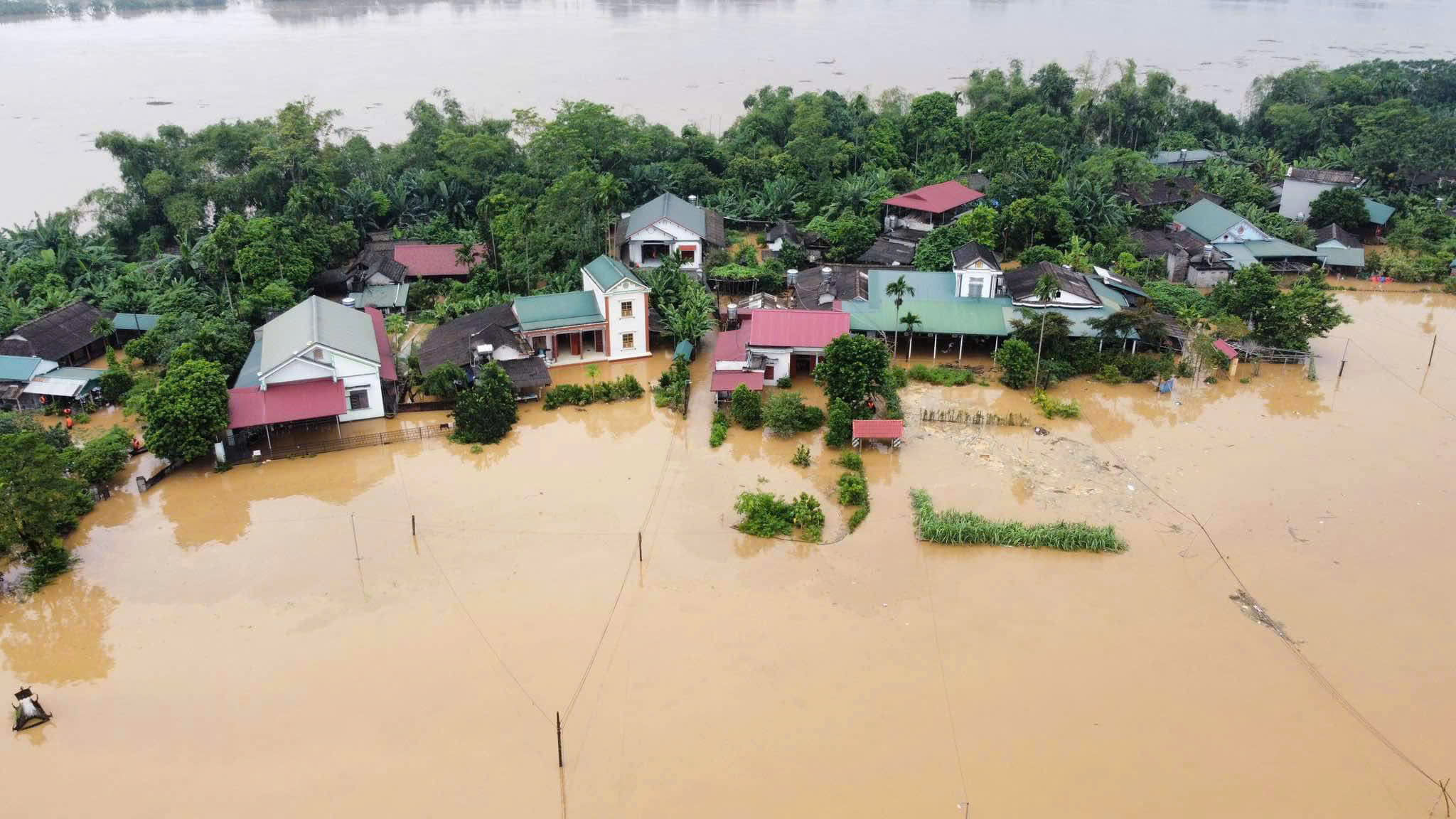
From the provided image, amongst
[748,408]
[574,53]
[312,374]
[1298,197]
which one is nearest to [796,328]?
[748,408]

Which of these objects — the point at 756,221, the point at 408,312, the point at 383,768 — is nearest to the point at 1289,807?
the point at 383,768

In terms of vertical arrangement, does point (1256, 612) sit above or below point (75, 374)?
below

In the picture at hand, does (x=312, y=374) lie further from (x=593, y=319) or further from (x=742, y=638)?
(x=742, y=638)

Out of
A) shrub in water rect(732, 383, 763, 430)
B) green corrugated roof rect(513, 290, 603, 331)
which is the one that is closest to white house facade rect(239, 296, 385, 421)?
green corrugated roof rect(513, 290, 603, 331)

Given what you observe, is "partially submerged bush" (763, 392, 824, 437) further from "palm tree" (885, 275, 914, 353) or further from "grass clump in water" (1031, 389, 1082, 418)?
"grass clump in water" (1031, 389, 1082, 418)

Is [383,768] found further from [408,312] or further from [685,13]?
[685,13]

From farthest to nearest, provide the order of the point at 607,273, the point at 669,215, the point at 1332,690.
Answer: the point at 669,215 → the point at 607,273 → the point at 1332,690

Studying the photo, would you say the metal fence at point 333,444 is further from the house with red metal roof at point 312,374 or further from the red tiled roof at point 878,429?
the red tiled roof at point 878,429
